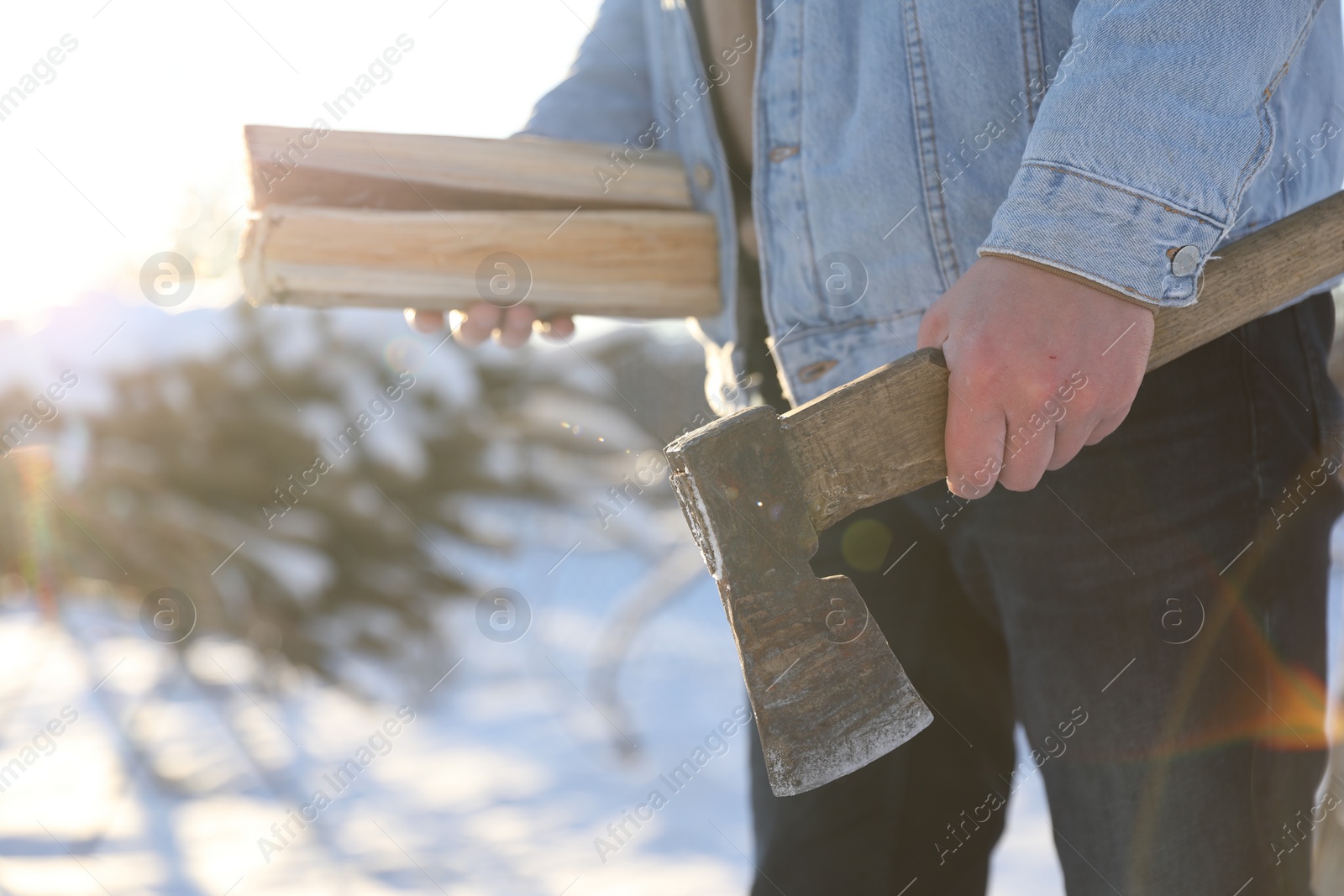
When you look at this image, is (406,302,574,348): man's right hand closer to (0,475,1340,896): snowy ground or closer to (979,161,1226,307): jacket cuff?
(979,161,1226,307): jacket cuff

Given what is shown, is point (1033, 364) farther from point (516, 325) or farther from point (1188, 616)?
point (516, 325)

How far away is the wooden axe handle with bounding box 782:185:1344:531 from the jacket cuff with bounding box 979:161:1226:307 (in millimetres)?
116

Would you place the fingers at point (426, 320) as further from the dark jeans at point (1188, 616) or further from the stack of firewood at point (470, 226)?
the dark jeans at point (1188, 616)

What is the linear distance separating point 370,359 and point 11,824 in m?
2.12

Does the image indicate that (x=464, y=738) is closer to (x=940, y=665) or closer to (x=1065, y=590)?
(x=940, y=665)

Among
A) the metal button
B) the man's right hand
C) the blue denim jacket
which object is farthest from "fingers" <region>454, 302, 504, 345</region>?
the metal button

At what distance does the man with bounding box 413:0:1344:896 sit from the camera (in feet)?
2.51

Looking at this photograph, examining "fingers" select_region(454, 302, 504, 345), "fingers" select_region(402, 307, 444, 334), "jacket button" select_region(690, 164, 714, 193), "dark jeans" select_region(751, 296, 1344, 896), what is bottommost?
"dark jeans" select_region(751, 296, 1344, 896)

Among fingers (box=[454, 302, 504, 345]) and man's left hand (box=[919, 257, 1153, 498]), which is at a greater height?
fingers (box=[454, 302, 504, 345])

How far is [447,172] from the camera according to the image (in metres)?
1.36

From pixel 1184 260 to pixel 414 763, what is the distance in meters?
3.12

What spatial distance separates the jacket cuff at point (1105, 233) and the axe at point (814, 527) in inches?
4.7

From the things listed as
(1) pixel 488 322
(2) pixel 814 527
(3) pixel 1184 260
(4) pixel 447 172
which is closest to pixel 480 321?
(1) pixel 488 322

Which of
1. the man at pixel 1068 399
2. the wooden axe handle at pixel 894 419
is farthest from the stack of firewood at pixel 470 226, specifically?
the wooden axe handle at pixel 894 419
